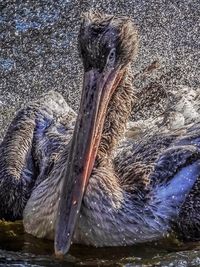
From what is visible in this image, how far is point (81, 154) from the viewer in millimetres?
6086

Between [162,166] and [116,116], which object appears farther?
[116,116]

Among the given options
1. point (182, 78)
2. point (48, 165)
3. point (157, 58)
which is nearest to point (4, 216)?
point (48, 165)

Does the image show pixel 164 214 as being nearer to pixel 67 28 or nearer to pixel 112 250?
pixel 112 250

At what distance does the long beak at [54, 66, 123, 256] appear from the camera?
5953mm

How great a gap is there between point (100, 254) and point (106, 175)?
21.5 inches

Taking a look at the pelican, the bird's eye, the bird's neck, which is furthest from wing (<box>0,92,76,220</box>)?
the bird's eye

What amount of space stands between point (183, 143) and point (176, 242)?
29.3 inches

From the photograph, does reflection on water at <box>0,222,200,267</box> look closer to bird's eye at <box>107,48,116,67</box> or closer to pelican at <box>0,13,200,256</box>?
pelican at <box>0,13,200,256</box>

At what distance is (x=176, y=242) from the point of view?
247 inches

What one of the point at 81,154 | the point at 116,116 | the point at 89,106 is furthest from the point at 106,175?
the point at 116,116

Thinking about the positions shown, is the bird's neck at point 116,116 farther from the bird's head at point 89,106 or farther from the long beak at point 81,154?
the long beak at point 81,154

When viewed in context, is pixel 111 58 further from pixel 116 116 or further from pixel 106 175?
pixel 106 175

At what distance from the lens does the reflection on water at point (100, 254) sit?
5844mm

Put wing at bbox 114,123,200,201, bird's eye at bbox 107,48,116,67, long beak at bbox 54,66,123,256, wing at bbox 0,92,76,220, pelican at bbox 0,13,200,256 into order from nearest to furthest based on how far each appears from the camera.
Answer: long beak at bbox 54,66,123,256, pelican at bbox 0,13,200,256, bird's eye at bbox 107,48,116,67, wing at bbox 114,123,200,201, wing at bbox 0,92,76,220
